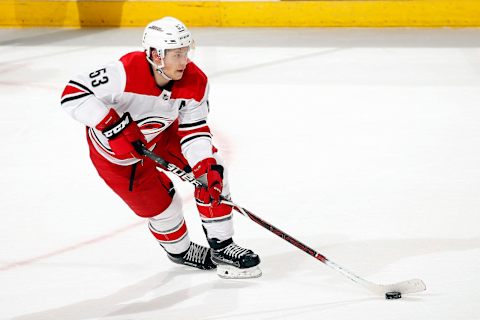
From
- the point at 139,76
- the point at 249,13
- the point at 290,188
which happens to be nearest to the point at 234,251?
the point at 139,76

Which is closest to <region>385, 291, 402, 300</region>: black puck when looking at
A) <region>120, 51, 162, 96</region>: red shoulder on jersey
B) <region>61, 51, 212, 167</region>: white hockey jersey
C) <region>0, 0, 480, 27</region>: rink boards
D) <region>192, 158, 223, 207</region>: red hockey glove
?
<region>192, 158, 223, 207</region>: red hockey glove

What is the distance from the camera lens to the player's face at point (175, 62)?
301 centimetres

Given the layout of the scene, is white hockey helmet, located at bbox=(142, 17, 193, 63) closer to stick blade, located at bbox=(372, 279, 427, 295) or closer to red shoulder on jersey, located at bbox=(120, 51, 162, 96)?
red shoulder on jersey, located at bbox=(120, 51, 162, 96)

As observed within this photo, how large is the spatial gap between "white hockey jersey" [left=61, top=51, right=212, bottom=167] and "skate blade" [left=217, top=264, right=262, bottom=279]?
402mm

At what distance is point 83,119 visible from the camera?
3035 millimetres

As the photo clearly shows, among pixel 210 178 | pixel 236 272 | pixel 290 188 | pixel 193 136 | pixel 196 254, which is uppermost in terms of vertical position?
pixel 290 188

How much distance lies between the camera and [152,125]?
10.5 feet

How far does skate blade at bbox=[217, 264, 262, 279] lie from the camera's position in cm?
329

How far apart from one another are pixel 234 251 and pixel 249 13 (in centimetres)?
446

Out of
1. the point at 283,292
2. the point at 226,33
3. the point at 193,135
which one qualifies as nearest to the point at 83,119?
the point at 193,135

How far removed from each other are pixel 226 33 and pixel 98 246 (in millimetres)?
4007

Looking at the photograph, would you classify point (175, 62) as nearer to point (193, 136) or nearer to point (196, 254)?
point (193, 136)

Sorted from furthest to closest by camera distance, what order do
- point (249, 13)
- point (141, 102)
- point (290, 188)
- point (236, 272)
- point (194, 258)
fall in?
point (249, 13) → point (290, 188) → point (194, 258) → point (236, 272) → point (141, 102)

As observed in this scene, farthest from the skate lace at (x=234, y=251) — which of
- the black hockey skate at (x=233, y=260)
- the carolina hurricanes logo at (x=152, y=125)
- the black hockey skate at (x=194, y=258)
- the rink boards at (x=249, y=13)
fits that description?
the rink boards at (x=249, y=13)
